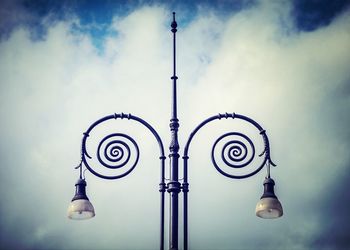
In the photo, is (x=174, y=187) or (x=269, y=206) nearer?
(x=174, y=187)

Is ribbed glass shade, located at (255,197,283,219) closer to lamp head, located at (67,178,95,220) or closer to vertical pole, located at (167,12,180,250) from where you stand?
vertical pole, located at (167,12,180,250)

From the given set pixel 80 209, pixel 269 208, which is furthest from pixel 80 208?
pixel 269 208

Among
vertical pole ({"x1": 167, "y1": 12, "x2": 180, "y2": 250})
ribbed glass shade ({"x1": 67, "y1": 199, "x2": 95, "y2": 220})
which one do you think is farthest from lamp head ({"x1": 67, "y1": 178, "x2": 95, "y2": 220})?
vertical pole ({"x1": 167, "y1": 12, "x2": 180, "y2": 250})

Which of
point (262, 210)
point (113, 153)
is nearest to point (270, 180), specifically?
point (262, 210)

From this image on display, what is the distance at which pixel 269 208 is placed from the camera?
30.4 feet

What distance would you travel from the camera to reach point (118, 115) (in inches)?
372

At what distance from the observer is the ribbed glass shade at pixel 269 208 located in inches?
366

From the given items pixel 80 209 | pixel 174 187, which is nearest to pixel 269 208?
pixel 174 187

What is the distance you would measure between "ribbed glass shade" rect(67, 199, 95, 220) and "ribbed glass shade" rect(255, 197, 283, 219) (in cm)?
258

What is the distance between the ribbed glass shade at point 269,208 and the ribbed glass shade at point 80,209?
8.48 feet

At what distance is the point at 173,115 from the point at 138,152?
77 centimetres

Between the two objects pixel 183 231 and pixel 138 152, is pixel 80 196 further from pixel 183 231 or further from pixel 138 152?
pixel 183 231

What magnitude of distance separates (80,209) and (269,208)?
2875 millimetres

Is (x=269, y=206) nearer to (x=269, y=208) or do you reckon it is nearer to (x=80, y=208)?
(x=269, y=208)
